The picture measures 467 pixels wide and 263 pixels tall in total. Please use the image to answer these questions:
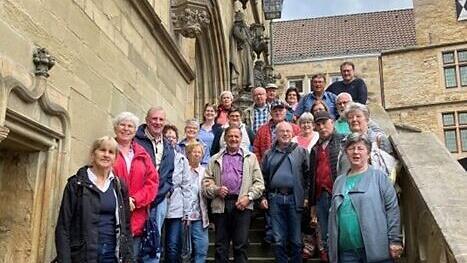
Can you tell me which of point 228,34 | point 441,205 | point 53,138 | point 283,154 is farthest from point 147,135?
point 228,34

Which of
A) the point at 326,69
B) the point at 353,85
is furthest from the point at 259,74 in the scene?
the point at 326,69

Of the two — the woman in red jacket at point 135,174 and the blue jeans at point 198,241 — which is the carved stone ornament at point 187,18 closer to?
the blue jeans at point 198,241

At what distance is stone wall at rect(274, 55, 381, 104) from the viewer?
2789 cm

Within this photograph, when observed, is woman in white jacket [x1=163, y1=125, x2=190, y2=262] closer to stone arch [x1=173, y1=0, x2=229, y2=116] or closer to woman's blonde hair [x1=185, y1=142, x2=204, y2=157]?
woman's blonde hair [x1=185, y1=142, x2=204, y2=157]

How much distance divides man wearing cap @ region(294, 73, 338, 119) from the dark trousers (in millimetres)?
2231

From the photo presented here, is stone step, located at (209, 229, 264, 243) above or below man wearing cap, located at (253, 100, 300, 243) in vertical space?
below

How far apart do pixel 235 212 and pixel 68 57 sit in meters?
1.94

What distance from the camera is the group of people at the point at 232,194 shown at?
12.1 ft

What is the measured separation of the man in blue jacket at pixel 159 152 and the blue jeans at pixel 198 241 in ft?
1.18

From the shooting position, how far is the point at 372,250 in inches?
145

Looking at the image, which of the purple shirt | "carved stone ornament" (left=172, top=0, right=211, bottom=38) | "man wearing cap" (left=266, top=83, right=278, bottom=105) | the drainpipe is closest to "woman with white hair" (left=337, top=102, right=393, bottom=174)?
the purple shirt

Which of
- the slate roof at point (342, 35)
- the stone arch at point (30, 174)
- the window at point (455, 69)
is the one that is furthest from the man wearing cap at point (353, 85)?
the slate roof at point (342, 35)

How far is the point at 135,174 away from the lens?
14.1ft

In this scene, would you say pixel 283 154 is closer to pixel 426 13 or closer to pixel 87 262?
pixel 87 262
